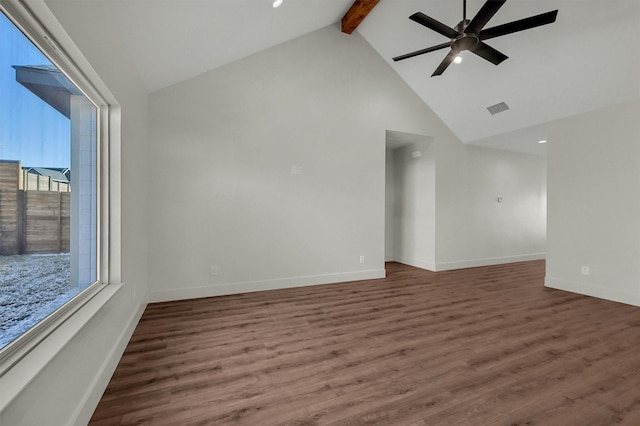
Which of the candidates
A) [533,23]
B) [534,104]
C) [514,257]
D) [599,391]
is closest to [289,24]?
[533,23]

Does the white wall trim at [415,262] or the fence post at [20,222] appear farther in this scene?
the white wall trim at [415,262]

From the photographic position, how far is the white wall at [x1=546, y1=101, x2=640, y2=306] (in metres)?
3.52

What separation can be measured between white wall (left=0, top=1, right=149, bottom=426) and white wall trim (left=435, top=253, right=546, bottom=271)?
499 centimetres

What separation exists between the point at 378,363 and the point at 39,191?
2326mm

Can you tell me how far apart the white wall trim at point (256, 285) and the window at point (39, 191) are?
170cm

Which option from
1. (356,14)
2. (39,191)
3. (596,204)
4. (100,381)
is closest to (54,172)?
(39,191)

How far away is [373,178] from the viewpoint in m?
4.73

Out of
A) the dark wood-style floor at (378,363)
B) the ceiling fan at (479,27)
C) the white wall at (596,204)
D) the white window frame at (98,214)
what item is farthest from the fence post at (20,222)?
the white wall at (596,204)

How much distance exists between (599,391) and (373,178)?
11.7ft

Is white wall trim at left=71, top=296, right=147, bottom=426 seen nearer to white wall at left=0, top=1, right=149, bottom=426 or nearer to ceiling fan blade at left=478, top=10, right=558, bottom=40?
white wall at left=0, top=1, right=149, bottom=426

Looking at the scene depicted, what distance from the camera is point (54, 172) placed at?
56.4 inches

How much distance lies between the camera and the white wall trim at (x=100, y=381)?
141 centimetres

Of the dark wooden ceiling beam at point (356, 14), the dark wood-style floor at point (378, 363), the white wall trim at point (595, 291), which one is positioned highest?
the dark wooden ceiling beam at point (356, 14)

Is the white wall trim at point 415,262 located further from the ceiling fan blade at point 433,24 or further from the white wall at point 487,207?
the ceiling fan blade at point 433,24
